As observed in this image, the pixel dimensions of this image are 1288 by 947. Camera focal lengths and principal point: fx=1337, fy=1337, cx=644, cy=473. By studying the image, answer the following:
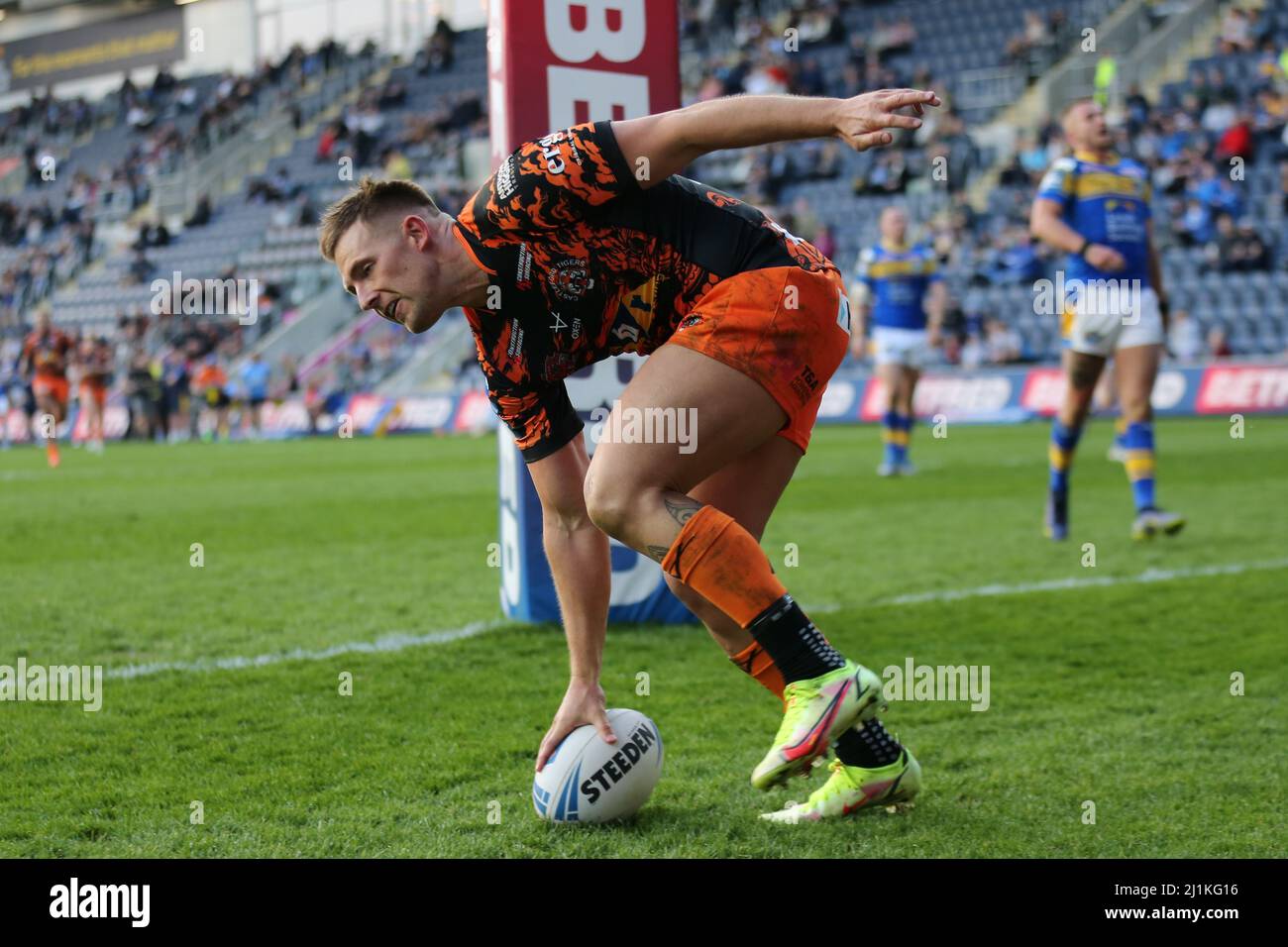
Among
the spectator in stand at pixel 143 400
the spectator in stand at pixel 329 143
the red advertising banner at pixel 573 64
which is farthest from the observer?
the spectator in stand at pixel 329 143

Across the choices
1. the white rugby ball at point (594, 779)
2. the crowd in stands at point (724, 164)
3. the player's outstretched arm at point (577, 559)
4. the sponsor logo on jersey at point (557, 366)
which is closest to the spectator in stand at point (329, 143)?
the crowd in stands at point (724, 164)

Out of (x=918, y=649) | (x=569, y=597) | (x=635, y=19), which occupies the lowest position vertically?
(x=918, y=649)

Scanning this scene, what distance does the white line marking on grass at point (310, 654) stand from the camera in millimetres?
5012

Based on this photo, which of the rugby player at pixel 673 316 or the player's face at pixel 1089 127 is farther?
the player's face at pixel 1089 127

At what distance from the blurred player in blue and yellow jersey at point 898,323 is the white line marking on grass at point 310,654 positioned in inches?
308

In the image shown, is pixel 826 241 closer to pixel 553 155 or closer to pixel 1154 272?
pixel 1154 272

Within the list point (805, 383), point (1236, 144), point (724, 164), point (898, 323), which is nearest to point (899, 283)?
point (898, 323)

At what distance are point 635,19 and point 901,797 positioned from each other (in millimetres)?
3582

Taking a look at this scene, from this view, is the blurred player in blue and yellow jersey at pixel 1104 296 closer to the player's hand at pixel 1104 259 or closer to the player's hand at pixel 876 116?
the player's hand at pixel 1104 259

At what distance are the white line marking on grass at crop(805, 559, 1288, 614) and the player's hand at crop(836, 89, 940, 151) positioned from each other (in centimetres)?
364

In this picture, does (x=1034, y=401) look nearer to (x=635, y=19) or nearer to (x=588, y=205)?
(x=635, y=19)

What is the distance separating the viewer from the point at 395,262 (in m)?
3.14
